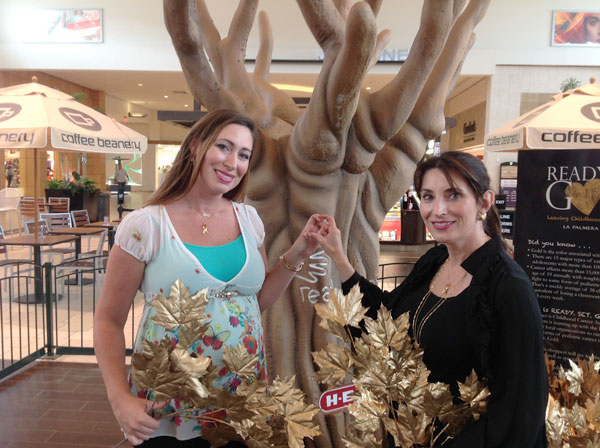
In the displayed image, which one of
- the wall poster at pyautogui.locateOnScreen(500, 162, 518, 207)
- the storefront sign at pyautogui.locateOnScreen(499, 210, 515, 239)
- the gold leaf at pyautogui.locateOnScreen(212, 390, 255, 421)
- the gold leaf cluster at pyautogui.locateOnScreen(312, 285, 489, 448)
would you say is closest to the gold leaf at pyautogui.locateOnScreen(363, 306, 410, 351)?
the gold leaf cluster at pyautogui.locateOnScreen(312, 285, 489, 448)

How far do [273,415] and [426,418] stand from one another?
383mm

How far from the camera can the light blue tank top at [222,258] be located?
4.70 feet

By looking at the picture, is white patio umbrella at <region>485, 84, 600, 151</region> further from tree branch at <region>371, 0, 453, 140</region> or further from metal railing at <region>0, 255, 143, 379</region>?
metal railing at <region>0, 255, 143, 379</region>

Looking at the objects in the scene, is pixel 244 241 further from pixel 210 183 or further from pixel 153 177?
pixel 153 177

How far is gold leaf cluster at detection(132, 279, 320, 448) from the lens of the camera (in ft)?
3.55

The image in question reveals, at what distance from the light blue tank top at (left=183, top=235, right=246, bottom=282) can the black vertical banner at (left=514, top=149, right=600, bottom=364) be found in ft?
6.51

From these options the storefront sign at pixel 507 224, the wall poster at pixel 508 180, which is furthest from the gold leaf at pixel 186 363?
the wall poster at pixel 508 180

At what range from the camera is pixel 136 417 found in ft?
4.10

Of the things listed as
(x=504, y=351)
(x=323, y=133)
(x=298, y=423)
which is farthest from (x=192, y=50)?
(x=504, y=351)

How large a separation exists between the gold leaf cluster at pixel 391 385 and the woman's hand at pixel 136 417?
0.43m

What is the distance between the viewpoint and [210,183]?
147 centimetres

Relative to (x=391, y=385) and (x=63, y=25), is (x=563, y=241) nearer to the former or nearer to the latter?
(x=391, y=385)

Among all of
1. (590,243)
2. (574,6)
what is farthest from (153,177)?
(590,243)

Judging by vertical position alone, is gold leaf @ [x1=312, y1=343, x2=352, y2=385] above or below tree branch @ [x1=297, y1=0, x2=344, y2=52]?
below
